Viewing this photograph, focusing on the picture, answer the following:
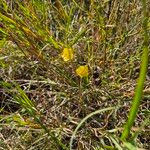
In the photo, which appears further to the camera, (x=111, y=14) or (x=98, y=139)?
(x=111, y=14)

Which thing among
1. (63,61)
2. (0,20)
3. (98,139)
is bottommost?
(98,139)

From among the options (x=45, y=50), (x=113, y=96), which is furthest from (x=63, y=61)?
(x=113, y=96)

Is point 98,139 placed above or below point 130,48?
below

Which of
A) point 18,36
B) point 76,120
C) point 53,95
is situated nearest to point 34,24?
point 18,36

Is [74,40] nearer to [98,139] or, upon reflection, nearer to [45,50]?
[45,50]

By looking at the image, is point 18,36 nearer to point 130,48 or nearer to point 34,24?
point 34,24

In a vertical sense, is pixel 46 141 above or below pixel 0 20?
below
